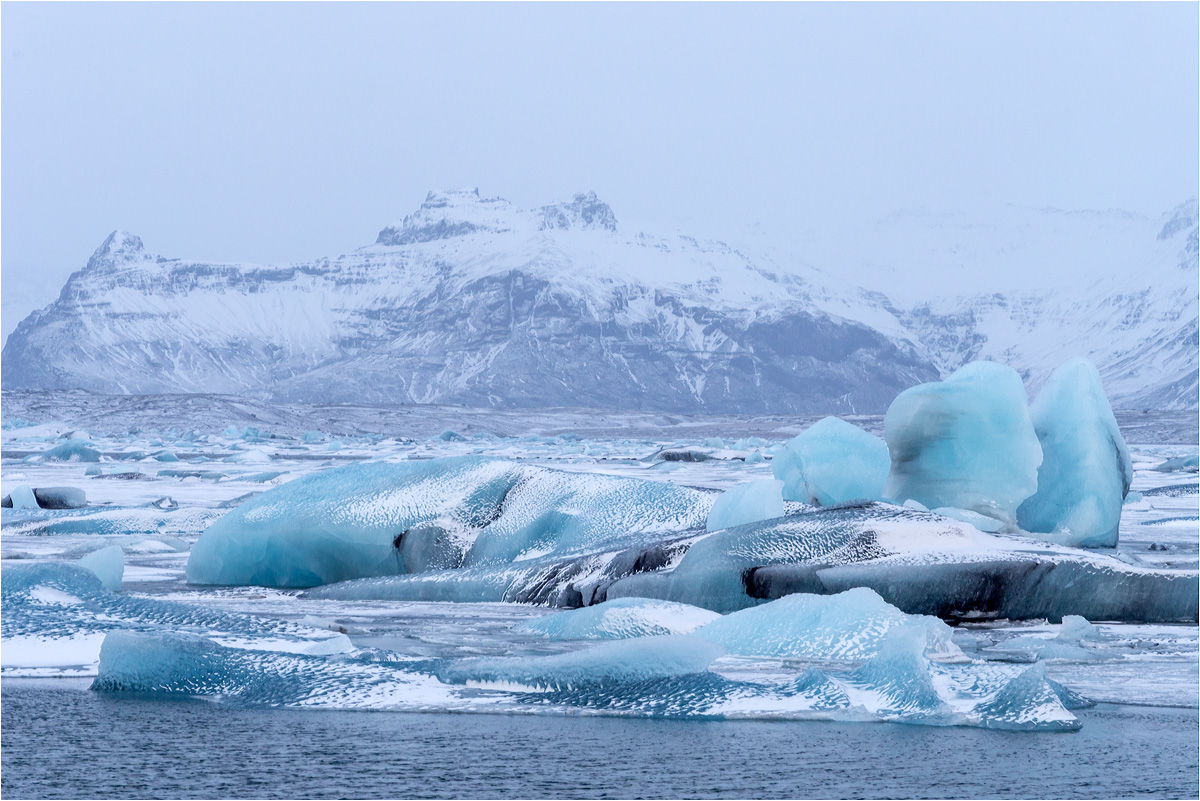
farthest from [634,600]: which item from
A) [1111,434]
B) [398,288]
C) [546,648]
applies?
[398,288]

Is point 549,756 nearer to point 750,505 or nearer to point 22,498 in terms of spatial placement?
point 750,505

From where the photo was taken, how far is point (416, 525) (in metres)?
5.82

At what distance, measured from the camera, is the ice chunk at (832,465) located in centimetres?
682

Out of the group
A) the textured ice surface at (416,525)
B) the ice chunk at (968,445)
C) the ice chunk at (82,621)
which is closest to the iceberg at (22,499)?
the textured ice surface at (416,525)

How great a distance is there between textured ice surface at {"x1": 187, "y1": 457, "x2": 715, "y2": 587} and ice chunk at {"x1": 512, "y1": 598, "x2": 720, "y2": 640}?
1.42 meters

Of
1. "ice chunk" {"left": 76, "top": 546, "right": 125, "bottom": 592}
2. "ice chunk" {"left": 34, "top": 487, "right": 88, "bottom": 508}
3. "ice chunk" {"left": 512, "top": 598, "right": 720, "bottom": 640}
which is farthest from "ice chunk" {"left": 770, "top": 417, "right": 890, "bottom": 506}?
"ice chunk" {"left": 34, "top": 487, "right": 88, "bottom": 508}

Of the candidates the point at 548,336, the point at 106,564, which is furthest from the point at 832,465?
the point at 548,336

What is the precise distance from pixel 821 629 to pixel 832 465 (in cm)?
339

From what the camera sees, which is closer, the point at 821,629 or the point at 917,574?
the point at 821,629

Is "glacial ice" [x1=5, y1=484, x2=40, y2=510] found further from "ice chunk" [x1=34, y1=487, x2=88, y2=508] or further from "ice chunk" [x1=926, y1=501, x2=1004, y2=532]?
"ice chunk" [x1=926, y1=501, x2=1004, y2=532]

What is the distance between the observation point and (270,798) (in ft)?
6.95

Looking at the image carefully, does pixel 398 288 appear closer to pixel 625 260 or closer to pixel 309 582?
pixel 625 260

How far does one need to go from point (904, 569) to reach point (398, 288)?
18620cm

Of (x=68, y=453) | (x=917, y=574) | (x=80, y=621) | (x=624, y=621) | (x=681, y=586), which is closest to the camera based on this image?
(x=80, y=621)
